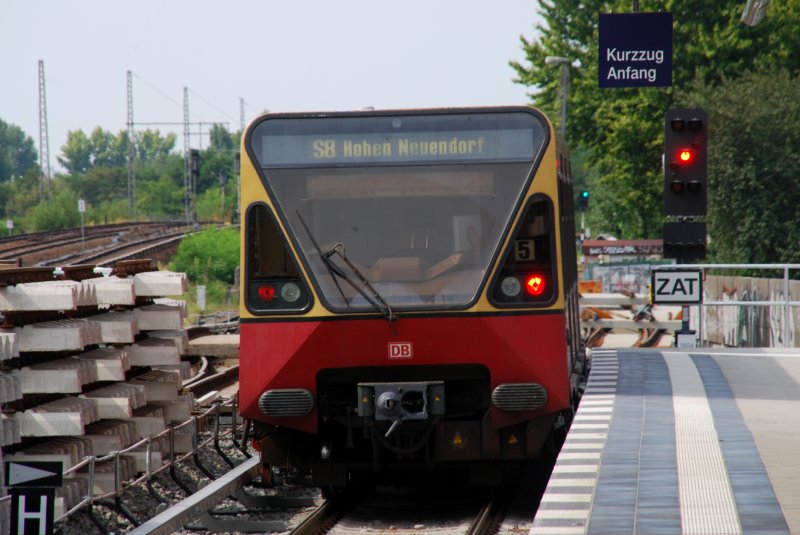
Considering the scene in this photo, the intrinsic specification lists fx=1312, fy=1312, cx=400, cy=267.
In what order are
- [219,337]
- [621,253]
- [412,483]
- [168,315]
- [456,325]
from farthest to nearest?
[621,253], [219,337], [168,315], [412,483], [456,325]

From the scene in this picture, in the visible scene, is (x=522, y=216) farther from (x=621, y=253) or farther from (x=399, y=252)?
(x=621, y=253)

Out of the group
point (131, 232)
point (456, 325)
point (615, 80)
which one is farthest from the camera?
point (131, 232)

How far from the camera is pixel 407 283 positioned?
32.3 feet

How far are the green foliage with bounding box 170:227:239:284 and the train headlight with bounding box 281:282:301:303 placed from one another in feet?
143

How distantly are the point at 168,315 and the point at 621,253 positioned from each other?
1628 inches

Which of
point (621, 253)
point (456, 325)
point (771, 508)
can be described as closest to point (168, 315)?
point (456, 325)

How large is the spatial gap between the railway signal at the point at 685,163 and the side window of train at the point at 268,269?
826cm

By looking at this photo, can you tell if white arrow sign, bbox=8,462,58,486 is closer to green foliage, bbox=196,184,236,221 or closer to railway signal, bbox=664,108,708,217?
railway signal, bbox=664,108,708,217

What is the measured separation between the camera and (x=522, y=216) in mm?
9836

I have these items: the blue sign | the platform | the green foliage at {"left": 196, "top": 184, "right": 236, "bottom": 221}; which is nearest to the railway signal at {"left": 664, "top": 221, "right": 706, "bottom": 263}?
the blue sign

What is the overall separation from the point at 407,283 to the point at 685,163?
8165 millimetres

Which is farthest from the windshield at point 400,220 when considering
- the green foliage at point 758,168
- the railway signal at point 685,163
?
the green foliage at point 758,168

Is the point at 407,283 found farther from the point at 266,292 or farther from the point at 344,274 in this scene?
the point at 266,292

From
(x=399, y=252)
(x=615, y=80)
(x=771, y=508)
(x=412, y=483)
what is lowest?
(x=412, y=483)
